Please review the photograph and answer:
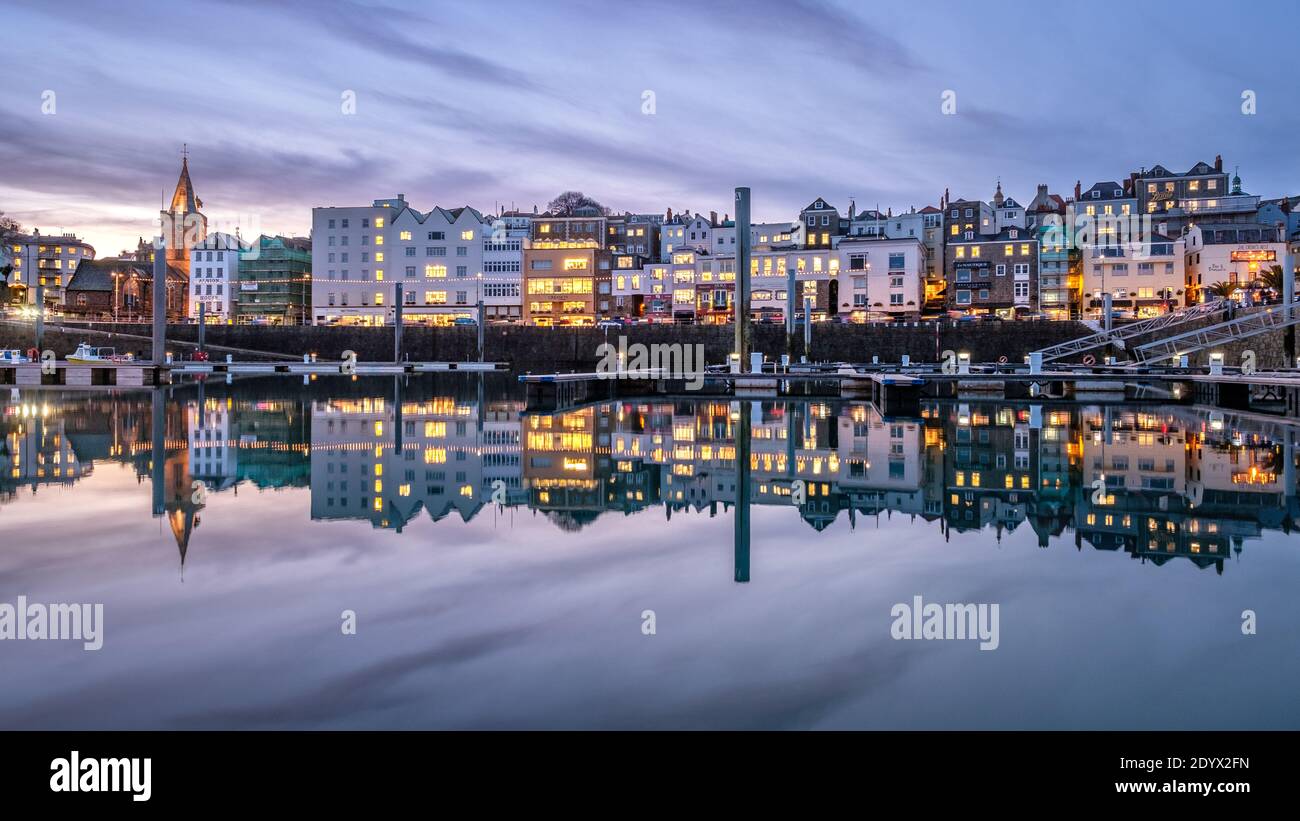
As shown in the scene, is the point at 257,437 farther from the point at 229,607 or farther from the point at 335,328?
the point at 335,328

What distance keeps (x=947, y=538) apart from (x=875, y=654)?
484cm

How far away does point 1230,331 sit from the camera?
163 ft

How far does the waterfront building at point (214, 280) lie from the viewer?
107 m

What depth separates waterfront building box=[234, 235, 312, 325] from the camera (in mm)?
105062

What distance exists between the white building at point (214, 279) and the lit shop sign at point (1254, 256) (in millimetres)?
95507

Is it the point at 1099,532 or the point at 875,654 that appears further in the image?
the point at 1099,532

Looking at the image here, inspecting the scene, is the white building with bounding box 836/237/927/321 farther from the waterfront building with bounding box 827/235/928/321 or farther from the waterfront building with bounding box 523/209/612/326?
the waterfront building with bounding box 523/209/612/326

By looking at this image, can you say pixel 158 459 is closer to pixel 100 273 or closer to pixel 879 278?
pixel 879 278

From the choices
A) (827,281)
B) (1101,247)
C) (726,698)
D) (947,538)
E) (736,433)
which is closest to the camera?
(726,698)

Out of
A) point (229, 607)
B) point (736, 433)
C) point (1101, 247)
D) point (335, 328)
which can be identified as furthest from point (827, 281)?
point (229, 607)

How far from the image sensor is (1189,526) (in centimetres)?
1175
